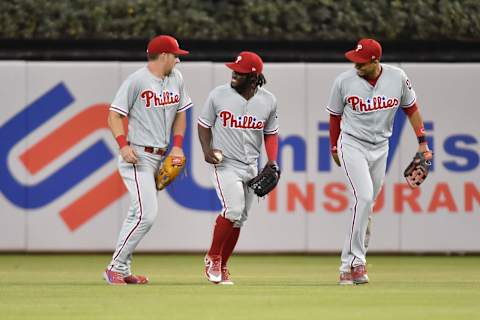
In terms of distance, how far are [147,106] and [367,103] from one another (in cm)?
171

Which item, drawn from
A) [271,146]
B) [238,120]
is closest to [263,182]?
[271,146]

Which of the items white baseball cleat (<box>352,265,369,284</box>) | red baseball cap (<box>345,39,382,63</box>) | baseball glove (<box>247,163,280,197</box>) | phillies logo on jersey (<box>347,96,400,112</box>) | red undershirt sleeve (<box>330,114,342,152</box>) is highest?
red baseball cap (<box>345,39,382,63</box>)

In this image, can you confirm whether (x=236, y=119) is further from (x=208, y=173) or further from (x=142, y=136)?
(x=208, y=173)

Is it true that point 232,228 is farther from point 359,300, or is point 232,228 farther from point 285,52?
point 285,52

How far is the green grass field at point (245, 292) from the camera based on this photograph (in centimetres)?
827

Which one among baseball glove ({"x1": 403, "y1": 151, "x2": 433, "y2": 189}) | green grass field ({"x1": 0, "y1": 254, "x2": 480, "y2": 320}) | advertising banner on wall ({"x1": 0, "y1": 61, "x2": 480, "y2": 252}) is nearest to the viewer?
green grass field ({"x1": 0, "y1": 254, "x2": 480, "y2": 320})

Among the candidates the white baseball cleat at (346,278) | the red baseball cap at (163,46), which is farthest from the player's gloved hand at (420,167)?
the red baseball cap at (163,46)

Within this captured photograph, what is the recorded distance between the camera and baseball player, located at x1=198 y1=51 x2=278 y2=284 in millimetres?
10859

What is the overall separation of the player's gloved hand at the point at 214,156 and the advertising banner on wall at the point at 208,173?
14.1 ft

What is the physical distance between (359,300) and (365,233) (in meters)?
1.70

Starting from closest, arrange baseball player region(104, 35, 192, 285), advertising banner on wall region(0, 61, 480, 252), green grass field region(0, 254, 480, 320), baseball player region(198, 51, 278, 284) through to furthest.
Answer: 1. green grass field region(0, 254, 480, 320)
2. baseball player region(104, 35, 192, 285)
3. baseball player region(198, 51, 278, 284)
4. advertising banner on wall region(0, 61, 480, 252)

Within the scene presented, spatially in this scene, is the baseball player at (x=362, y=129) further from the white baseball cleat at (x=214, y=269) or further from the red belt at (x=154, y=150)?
the red belt at (x=154, y=150)

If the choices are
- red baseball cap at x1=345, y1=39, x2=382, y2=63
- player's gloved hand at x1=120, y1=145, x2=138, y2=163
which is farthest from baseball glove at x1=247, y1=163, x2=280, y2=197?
red baseball cap at x1=345, y1=39, x2=382, y2=63

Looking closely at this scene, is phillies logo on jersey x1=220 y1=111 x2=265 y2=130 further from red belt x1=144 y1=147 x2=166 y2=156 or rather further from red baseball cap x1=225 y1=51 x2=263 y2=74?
red belt x1=144 y1=147 x2=166 y2=156
